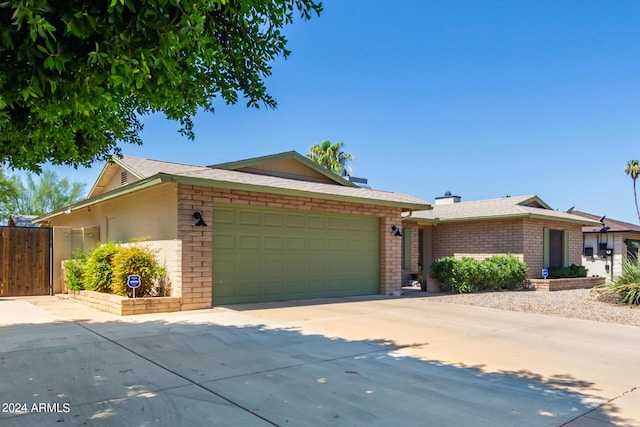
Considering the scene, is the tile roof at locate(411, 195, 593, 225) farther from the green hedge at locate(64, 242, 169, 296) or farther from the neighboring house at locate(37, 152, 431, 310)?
the green hedge at locate(64, 242, 169, 296)

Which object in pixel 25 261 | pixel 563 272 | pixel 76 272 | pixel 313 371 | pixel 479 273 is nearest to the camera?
pixel 313 371

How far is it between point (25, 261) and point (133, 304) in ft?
21.8

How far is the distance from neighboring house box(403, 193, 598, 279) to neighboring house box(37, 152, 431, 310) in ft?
11.0

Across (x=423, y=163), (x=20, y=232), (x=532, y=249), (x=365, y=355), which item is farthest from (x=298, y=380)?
(x=423, y=163)

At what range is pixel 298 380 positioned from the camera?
480 cm

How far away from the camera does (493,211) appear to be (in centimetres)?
1753

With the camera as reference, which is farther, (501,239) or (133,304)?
(501,239)

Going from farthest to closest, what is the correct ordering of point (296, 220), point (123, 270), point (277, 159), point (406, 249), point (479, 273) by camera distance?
1. point (406, 249)
2. point (479, 273)
3. point (277, 159)
4. point (296, 220)
5. point (123, 270)

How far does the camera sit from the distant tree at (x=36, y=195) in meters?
34.7

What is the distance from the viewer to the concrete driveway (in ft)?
12.7

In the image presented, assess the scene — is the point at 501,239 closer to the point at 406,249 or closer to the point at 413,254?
the point at 413,254

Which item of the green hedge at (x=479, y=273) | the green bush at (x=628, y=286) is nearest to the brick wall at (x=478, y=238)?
the green hedge at (x=479, y=273)

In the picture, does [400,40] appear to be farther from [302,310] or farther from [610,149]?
[610,149]

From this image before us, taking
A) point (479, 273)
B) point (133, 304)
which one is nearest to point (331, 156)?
point (479, 273)
